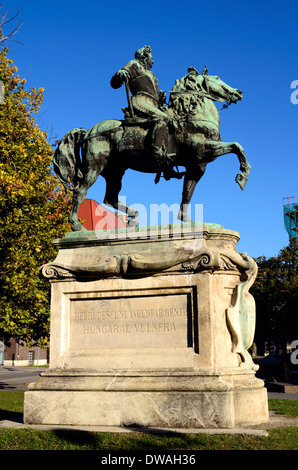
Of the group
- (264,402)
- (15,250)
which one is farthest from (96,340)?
(15,250)

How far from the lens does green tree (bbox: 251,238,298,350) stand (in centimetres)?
3581

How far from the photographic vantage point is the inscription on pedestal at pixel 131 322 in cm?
873

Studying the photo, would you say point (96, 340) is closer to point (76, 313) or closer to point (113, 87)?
point (76, 313)

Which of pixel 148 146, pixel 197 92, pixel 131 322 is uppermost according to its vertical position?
pixel 197 92

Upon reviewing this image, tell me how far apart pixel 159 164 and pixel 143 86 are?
5.39 ft

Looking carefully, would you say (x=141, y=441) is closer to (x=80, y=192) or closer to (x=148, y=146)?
(x=80, y=192)

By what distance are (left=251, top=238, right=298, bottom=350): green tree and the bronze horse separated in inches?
1059

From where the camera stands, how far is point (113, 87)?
10.5 m

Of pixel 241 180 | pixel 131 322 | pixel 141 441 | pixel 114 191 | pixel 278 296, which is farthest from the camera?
pixel 278 296

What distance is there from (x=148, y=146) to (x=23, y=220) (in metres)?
10.4

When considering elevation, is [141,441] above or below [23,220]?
below

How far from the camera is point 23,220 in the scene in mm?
19188

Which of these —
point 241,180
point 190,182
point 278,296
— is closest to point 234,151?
point 241,180

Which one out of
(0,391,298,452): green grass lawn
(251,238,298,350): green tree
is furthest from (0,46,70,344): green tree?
(251,238,298,350): green tree
